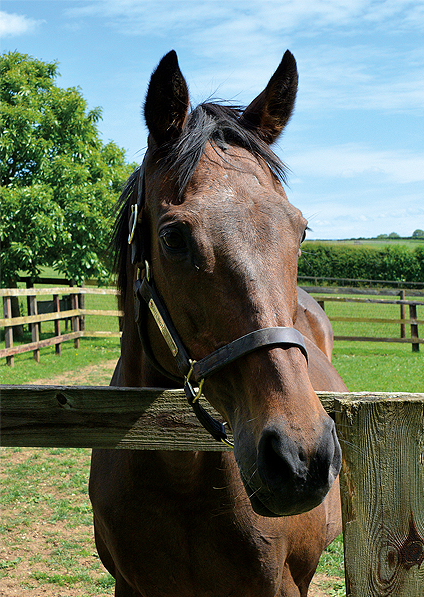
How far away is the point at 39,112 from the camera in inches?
645

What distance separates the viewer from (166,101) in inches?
75.0

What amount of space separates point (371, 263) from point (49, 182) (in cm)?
3428

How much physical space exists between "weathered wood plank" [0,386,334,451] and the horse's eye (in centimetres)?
52

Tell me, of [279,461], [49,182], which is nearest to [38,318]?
[49,182]

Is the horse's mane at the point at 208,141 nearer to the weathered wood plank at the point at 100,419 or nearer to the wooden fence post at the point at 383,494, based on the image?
the weathered wood plank at the point at 100,419

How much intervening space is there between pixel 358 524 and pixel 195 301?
2.87ft

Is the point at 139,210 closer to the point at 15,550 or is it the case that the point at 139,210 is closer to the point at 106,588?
the point at 106,588

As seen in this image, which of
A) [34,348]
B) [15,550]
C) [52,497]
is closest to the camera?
[15,550]

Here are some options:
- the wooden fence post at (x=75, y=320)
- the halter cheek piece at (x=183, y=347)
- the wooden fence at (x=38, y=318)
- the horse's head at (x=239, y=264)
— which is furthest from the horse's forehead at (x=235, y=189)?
the wooden fence post at (x=75, y=320)

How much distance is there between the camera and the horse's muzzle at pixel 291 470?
1.25 meters

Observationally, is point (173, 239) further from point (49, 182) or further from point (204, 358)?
point (49, 182)

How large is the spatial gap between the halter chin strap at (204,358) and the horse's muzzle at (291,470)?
0.78ft

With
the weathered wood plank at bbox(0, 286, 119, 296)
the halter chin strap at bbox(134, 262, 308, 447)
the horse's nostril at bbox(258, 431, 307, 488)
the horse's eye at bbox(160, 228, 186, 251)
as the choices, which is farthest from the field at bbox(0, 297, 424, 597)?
the horse's eye at bbox(160, 228, 186, 251)

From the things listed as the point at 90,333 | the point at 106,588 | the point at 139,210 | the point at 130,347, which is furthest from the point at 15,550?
the point at 90,333
